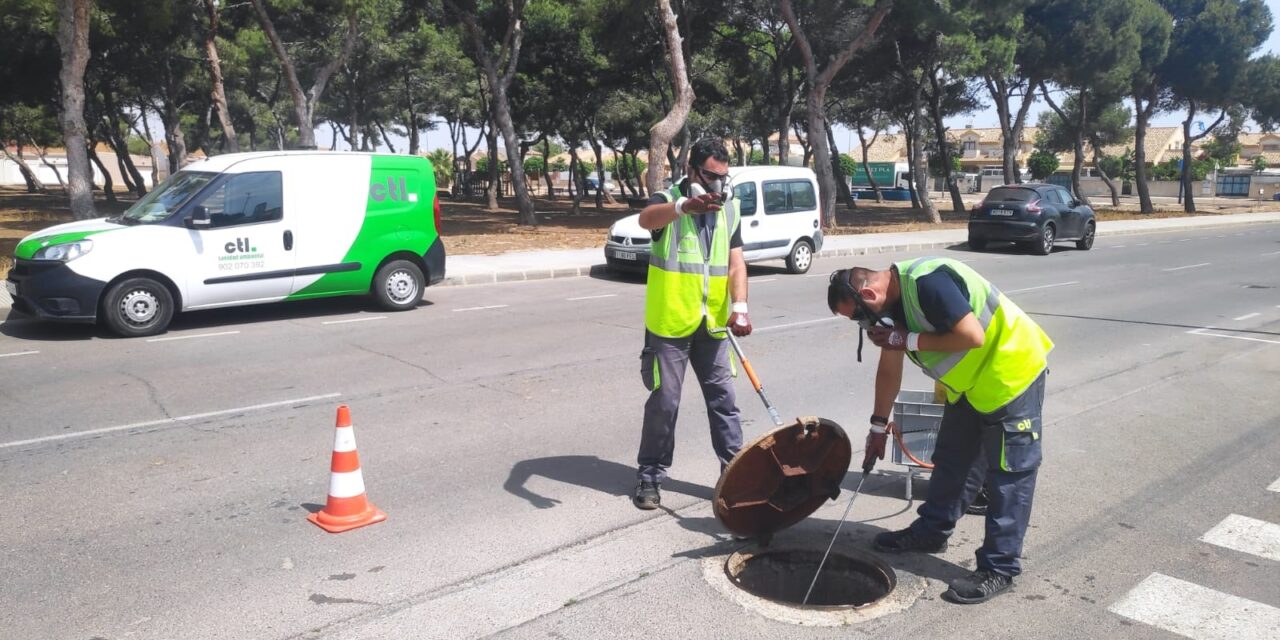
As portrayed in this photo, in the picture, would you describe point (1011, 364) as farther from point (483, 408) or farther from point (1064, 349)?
point (1064, 349)

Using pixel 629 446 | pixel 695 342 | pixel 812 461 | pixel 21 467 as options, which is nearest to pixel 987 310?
pixel 812 461

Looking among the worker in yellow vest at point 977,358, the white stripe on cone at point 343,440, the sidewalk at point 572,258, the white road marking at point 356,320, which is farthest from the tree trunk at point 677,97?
the worker in yellow vest at point 977,358

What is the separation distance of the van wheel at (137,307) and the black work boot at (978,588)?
8423mm

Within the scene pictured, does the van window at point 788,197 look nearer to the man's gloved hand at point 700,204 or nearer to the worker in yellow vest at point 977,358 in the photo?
the man's gloved hand at point 700,204

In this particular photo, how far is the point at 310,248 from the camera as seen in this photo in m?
10.7

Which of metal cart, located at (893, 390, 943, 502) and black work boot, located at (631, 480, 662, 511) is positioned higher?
metal cart, located at (893, 390, 943, 502)

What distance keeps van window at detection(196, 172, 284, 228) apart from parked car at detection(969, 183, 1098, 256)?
16222 mm

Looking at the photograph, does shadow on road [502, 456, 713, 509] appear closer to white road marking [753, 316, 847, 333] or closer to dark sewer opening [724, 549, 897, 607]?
dark sewer opening [724, 549, 897, 607]

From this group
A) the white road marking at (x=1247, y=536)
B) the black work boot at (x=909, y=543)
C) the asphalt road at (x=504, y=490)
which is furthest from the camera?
→ the white road marking at (x=1247, y=536)

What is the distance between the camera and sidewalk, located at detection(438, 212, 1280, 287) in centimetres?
1517

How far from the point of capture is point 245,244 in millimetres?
10219

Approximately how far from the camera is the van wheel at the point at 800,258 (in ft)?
54.4

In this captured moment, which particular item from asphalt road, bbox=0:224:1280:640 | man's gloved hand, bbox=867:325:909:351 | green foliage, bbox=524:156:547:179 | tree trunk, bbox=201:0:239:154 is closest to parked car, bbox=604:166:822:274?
asphalt road, bbox=0:224:1280:640

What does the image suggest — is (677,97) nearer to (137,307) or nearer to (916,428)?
(137,307)
